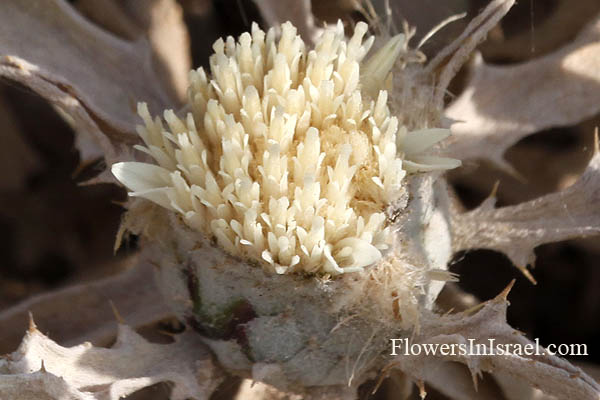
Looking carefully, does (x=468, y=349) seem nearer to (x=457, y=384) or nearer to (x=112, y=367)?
(x=457, y=384)

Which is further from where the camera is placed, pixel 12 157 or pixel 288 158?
pixel 12 157

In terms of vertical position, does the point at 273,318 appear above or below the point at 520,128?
below

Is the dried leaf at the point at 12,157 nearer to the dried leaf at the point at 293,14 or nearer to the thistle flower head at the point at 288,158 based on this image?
the dried leaf at the point at 293,14

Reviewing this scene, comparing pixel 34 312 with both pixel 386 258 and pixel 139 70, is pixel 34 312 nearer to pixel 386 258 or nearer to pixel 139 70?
pixel 139 70

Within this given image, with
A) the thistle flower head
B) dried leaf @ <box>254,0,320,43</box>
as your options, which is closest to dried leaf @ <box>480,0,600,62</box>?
dried leaf @ <box>254,0,320,43</box>

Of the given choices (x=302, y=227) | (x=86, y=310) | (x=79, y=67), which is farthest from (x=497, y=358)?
(x=79, y=67)

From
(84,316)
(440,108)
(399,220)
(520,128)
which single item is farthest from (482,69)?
(84,316)
